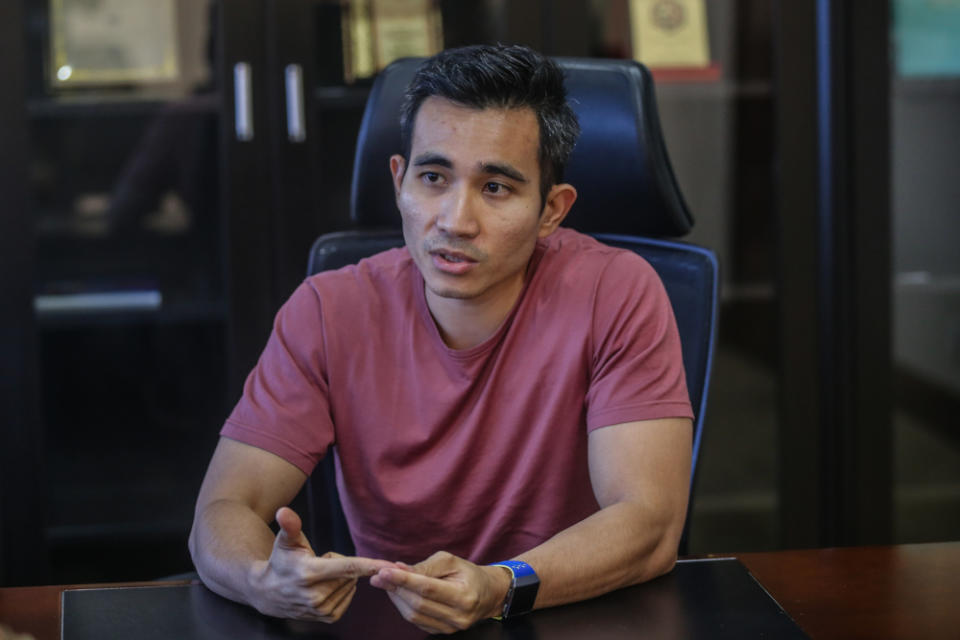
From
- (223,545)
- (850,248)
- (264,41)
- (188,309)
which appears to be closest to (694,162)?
(850,248)

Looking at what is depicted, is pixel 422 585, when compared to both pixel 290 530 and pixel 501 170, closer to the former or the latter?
pixel 290 530

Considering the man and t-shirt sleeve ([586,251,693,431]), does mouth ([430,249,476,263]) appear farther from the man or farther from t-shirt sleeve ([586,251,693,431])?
t-shirt sleeve ([586,251,693,431])

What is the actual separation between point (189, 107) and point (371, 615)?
5.66 ft

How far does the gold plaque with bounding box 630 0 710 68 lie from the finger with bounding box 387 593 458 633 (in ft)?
6.23

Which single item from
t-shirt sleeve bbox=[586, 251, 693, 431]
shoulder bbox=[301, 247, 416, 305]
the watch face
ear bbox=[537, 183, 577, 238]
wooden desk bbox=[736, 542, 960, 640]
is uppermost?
ear bbox=[537, 183, 577, 238]

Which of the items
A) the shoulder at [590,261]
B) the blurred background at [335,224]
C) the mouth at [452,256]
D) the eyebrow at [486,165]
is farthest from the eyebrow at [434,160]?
the blurred background at [335,224]

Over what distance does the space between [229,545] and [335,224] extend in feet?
4.60

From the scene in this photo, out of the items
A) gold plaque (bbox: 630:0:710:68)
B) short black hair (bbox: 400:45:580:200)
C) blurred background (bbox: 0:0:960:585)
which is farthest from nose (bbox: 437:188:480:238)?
gold plaque (bbox: 630:0:710:68)

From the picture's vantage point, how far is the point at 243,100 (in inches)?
97.6

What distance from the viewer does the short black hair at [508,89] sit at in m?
1.38

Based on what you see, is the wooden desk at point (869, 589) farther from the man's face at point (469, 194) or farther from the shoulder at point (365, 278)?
the shoulder at point (365, 278)

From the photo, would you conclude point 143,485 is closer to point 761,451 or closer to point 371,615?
point 761,451

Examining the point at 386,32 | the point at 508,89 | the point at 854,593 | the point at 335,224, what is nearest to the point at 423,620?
the point at 854,593

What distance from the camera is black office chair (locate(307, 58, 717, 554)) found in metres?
1.52
